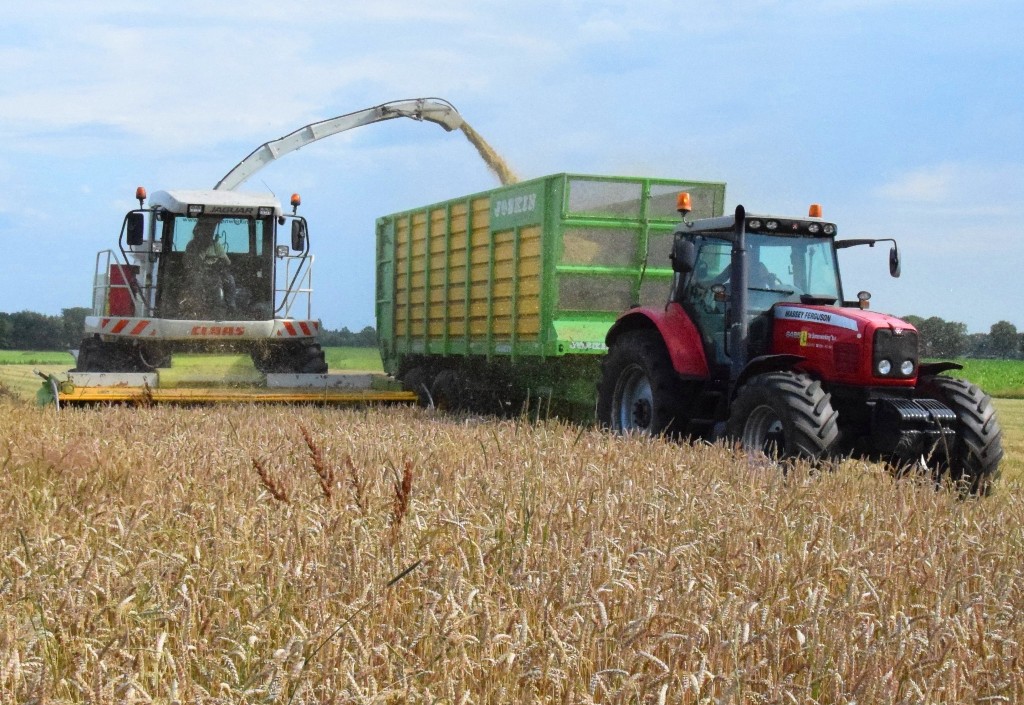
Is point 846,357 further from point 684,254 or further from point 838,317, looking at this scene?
point 684,254

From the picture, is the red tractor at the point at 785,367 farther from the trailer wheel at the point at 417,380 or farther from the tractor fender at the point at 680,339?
the trailer wheel at the point at 417,380

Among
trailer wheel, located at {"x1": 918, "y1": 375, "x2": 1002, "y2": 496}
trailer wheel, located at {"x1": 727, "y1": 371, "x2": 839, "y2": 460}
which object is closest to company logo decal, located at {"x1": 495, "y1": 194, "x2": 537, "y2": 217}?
trailer wheel, located at {"x1": 727, "y1": 371, "x2": 839, "y2": 460}

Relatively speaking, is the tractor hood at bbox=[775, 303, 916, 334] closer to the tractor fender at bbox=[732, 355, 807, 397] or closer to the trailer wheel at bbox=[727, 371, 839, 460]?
the tractor fender at bbox=[732, 355, 807, 397]

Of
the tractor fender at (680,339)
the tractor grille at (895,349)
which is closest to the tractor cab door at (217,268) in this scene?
the tractor fender at (680,339)

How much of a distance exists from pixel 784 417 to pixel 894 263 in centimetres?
196

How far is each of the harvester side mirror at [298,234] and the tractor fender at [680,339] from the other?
20.8 feet

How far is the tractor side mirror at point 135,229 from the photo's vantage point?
13.9 metres

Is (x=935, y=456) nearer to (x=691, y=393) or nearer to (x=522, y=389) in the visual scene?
(x=691, y=393)

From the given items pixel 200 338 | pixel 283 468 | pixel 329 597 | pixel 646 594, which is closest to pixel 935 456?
pixel 283 468

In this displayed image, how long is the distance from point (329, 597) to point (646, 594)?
3.01ft

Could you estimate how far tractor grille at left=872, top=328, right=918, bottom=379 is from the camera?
25.2ft

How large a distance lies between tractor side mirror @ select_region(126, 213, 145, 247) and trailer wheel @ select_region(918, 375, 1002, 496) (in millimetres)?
9450

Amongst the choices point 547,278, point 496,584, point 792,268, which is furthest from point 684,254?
point 496,584

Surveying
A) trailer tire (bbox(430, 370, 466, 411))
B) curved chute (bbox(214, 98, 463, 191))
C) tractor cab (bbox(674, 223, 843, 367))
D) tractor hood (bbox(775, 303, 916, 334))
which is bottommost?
trailer tire (bbox(430, 370, 466, 411))
